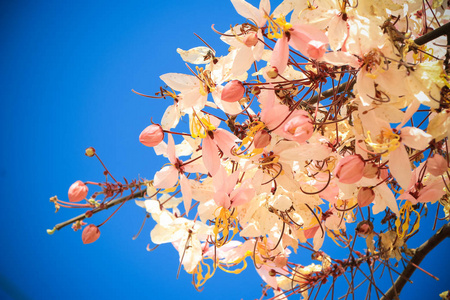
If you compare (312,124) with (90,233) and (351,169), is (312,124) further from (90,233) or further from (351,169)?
(90,233)

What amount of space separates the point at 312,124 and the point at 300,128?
2 centimetres

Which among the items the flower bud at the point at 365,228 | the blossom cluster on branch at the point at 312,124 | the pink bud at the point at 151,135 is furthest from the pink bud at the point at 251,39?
the flower bud at the point at 365,228

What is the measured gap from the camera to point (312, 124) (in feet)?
0.97

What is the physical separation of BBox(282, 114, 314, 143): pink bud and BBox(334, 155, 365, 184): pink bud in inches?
1.3

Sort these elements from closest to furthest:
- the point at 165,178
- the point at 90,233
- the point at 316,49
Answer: the point at 316,49, the point at 165,178, the point at 90,233

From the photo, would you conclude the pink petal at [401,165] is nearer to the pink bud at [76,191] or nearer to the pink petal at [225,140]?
the pink petal at [225,140]

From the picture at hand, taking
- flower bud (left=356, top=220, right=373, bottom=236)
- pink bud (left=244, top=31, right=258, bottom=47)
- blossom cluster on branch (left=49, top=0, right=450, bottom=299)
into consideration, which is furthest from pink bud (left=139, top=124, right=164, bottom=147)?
flower bud (left=356, top=220, right=373, bottom=236)

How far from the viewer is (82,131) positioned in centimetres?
109

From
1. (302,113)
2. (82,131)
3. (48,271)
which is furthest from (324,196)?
(48,271)

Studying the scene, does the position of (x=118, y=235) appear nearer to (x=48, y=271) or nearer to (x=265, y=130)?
(x=48, y=271)

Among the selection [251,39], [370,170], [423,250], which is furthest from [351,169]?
[423,250]

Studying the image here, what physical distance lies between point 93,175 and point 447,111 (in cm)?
102

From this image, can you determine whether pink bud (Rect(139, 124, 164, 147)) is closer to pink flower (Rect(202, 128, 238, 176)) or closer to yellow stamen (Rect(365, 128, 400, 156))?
pink flower (Rect(202, 128, 238, 176))

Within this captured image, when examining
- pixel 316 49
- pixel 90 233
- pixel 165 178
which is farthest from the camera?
pixel 90 233
